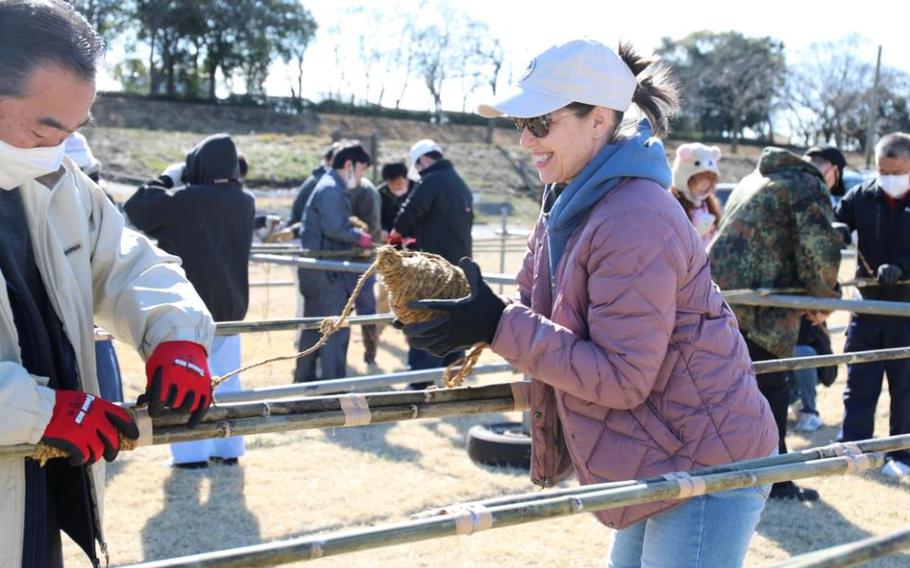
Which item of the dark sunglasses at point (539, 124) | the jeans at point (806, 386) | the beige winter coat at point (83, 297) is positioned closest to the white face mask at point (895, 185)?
the jeans at point (806, 386)

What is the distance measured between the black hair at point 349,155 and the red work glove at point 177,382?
5.60m

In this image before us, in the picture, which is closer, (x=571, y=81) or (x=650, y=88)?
(x=571, y=81)

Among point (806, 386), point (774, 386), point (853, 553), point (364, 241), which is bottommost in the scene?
point (806, 386)

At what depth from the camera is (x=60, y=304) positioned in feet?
6.39

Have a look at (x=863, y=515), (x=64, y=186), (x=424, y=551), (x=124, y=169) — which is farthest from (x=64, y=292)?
(x=124, y=169)

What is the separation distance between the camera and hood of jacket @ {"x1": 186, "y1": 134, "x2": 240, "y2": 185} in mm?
5480

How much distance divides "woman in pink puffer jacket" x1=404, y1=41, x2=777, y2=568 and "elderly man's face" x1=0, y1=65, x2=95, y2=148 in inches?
32.5

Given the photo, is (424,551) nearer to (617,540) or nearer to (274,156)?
(617,540)

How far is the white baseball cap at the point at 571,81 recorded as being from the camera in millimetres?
2076

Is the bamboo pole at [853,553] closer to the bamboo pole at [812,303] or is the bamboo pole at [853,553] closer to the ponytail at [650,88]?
the ponytail at [650,88]

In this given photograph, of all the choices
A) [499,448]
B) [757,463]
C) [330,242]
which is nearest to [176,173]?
[330,242]

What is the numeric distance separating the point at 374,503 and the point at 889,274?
323 cm

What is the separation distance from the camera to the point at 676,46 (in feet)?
237

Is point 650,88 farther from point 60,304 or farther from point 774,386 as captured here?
point 774,386
